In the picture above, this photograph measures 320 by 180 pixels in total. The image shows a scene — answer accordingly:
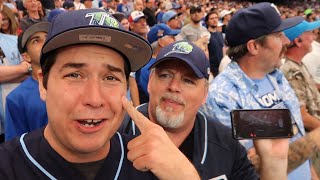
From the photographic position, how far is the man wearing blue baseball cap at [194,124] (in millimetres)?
1757

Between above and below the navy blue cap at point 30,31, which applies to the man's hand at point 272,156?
below

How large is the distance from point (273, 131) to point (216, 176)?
1.08ft

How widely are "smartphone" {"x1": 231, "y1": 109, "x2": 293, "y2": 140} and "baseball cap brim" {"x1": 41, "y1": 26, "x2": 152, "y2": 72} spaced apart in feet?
2.01

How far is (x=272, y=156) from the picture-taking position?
1.73 m

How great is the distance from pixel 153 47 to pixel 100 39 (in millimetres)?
3505

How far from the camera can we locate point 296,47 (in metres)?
3.37

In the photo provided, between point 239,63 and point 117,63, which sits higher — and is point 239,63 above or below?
below

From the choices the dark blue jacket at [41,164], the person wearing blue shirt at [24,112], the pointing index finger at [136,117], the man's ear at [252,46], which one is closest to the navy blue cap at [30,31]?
the person wearing blue shirt at [24,112]

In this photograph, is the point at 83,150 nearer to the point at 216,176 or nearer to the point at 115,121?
the point at 115,121

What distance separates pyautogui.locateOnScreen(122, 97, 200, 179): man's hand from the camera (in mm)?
1222

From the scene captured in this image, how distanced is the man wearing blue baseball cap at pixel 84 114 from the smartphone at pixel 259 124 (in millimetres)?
464

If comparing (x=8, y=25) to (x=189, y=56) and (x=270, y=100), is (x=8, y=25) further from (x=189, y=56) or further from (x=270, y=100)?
(x=270, y=100)

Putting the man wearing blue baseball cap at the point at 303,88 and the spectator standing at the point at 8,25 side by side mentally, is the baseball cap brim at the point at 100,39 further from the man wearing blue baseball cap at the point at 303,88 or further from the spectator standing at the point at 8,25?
the spectator standing at the point at 8,25

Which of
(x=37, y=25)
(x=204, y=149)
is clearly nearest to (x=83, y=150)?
(x=204, y=149)
